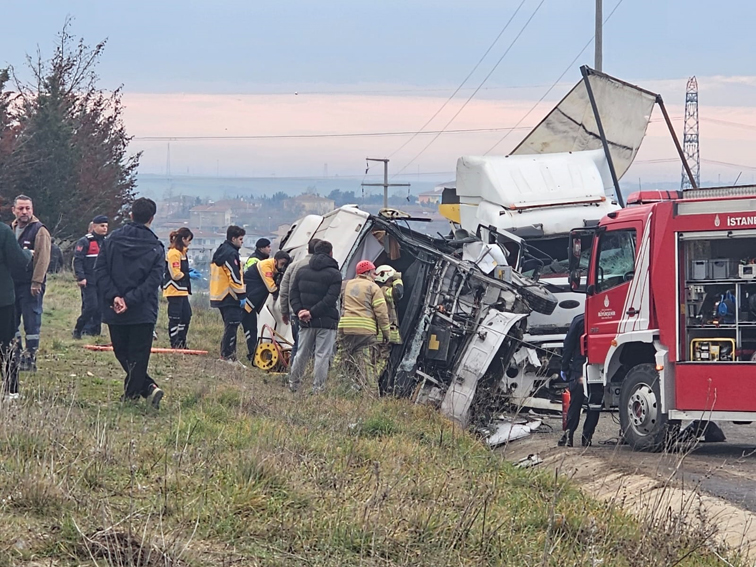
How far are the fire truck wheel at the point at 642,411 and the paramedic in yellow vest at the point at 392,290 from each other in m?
2.81

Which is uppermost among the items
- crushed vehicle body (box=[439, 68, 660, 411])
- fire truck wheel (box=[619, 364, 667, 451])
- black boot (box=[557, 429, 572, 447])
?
crushed vehicle body (box=[439, 68, 660, 411])

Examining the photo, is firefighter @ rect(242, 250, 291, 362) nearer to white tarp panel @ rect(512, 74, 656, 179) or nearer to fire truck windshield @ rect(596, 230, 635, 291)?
fire truck windshield @ rect(596, 230, 635, 291)

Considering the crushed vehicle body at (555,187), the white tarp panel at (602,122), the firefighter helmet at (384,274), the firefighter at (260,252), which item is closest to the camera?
the firefighter helmet at (384,274)

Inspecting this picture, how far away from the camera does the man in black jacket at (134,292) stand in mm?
8078

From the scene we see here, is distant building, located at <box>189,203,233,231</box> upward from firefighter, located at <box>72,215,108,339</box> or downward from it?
upward

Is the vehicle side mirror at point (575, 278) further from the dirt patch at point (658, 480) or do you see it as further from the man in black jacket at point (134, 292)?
the man in black jacket at point (134, 292)

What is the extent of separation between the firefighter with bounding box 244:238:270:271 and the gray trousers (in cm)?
373

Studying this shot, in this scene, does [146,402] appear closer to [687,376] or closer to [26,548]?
[26,548]

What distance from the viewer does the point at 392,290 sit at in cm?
1227

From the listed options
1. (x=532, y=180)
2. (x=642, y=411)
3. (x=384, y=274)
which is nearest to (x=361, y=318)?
(x=384, y=274)

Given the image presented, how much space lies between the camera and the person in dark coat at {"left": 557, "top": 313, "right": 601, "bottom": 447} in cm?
1066

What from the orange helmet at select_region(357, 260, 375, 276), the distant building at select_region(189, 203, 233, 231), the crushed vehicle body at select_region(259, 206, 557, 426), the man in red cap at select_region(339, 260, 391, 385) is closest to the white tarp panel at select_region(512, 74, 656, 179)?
the crushed vehicle body at select_region(259, 206, 557, 426)

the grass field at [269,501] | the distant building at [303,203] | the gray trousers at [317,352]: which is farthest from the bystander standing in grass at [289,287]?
the distant building at [303,203]

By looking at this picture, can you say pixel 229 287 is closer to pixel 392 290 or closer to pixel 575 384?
pixel 392 290
